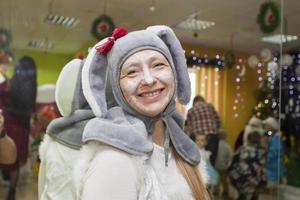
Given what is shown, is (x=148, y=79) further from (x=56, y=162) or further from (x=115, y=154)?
(x=56, y=162)

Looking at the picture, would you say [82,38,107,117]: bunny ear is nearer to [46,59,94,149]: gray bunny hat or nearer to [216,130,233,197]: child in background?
[46,59,94,149]: gray bunny hat

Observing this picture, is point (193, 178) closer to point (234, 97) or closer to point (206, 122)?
point (206, 122)

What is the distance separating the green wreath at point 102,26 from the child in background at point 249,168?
149cm

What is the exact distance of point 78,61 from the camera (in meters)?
1.53

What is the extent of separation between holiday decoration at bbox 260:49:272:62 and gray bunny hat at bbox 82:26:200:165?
2.43 m

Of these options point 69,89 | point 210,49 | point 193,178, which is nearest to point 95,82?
point 193,178

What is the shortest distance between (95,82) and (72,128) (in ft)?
1.68

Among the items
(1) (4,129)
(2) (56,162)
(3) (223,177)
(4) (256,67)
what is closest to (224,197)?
(3) (223,177)

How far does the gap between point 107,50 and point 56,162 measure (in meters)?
0.65

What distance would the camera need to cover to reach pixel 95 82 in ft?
3.37

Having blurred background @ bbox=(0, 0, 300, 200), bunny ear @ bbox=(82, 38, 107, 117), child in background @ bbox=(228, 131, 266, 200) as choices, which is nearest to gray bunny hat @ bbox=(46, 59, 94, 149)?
bunny ear @ bbox=(82, 38, 107, 117)

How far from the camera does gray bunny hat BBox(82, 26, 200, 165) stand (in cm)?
92

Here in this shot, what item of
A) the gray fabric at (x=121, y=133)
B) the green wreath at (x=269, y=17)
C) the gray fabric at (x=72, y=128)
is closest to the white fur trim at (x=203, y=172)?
the gray fabric at (x=121, y=133)

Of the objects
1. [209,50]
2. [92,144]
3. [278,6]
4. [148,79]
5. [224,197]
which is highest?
[278,6]
